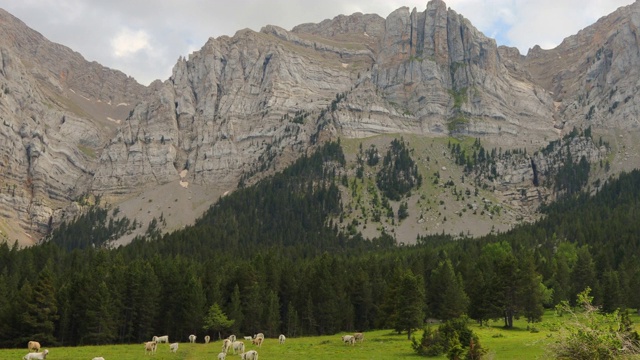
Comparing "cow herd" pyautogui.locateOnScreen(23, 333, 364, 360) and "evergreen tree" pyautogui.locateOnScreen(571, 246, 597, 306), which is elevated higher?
"evergreen tree" pyautogui.locateOnScreen(571, 246, 597, 306)

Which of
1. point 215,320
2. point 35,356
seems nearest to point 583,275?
point 215,320

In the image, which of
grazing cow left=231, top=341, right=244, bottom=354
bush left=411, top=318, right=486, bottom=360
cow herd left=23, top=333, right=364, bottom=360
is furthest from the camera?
grazing cow left=231, top=341, right=244, bottom=354

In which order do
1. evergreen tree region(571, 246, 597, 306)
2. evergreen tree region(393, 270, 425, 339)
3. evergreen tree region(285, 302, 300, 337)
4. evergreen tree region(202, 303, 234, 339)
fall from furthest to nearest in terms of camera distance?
1. evergreen tree region(571, 246, 597, 306)
2. evergreen tree region(285, 302, 300, 337)
3. evergreen tree region(202, 303, 234, 339)
4. evergreen tree region(393, 270, 425, 339)

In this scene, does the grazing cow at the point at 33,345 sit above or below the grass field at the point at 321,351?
above

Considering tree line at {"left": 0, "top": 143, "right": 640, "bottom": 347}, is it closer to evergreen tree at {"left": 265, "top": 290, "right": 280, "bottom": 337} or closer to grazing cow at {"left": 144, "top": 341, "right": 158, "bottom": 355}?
evergreen tree at {"left": 265, "top": 290, "right": 280, "bottom": 337}

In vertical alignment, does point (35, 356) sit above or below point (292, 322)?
below

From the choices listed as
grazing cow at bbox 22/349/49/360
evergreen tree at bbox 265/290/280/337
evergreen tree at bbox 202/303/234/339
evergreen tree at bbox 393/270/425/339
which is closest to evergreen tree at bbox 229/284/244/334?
evergreen tree at bbox 202/303/234/339

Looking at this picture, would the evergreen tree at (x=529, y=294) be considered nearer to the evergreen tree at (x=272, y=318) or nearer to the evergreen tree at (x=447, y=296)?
the evergreen tree at (x=447, y=296)

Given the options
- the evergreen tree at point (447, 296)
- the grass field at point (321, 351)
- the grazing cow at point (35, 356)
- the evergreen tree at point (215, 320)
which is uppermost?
the evergreen tree at point (447, 296)

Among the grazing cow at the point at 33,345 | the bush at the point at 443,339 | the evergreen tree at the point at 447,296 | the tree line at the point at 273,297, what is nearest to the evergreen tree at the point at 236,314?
the tree line at the point at 273,297

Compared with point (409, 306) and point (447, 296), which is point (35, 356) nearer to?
point (409, 306)

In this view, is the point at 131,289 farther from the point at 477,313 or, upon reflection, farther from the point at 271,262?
the point at 477,313

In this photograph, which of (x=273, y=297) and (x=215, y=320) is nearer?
(x=215, y=320)

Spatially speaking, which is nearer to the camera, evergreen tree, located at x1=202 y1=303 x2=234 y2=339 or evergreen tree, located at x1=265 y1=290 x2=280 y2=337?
evergreen tree, located at x1=202 y1=303 x2=234 y2=339
